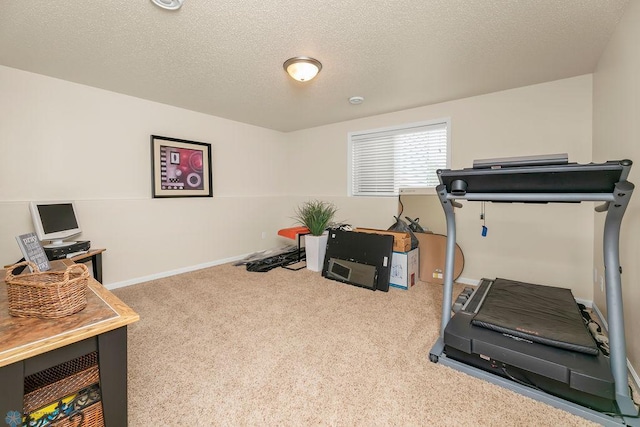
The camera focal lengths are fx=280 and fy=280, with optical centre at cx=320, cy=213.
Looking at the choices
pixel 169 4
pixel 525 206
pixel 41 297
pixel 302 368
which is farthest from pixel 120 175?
pixel 525 206

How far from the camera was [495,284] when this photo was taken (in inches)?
104

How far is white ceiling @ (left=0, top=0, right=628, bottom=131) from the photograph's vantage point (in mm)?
1831

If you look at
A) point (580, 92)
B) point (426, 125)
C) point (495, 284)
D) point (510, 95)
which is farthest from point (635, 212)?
point (426, 125)

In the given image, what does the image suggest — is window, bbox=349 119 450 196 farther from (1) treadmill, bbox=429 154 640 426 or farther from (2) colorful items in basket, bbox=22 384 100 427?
(2) colorful items in basket, bbox=22 384 100 427

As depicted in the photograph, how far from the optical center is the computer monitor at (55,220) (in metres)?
2.57

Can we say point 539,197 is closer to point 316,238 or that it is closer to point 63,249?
point 316,238

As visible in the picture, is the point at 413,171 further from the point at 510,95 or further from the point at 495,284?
the point at 495,284

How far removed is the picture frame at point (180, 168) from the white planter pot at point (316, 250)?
67.7 inches

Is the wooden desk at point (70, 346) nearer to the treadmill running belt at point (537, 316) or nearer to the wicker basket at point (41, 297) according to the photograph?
the wicker basket at point (41, 297)

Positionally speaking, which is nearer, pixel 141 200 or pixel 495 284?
pixel 495 284

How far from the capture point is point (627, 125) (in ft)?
6.20

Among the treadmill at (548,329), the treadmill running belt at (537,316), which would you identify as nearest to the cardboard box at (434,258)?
the treadmill running belt at (537,316)

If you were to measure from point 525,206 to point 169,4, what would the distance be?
3743mm

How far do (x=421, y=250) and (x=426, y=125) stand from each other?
1.72m
